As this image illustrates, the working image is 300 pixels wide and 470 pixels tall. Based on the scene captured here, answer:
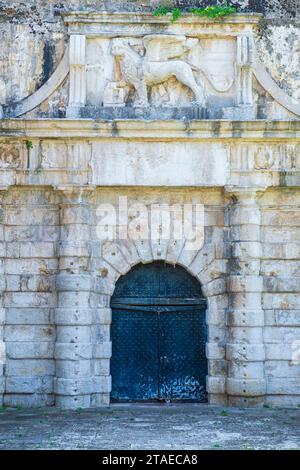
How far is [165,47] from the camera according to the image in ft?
42.7

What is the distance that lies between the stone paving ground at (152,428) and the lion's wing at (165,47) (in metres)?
5.43

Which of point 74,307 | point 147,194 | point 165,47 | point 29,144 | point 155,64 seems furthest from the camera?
point 147,194

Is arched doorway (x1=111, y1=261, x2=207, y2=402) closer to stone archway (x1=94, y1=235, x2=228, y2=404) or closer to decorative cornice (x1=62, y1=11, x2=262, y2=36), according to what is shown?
stone archway (x1=94, y1=235, x2=228, y2=404)

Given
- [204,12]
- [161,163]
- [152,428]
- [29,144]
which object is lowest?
[152,428]

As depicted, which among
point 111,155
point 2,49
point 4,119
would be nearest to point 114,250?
point 111,155

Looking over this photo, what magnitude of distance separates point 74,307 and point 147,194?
6.98 ft

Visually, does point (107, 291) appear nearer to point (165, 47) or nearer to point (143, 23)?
point (165, 47)

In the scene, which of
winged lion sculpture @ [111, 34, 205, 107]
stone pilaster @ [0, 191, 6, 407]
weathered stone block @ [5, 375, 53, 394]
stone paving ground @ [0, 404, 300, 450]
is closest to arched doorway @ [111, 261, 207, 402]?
stone paving ground @ [0, 404, 300, 450]

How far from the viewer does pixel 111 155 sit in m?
12.8

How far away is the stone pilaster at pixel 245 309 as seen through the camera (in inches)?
494

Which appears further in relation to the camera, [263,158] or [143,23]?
[143,23]

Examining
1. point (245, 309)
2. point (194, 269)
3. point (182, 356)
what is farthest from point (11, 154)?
point (245, 309)

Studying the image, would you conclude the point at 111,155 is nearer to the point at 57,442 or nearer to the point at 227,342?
the point at 227,342

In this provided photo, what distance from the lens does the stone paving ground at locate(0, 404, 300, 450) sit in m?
9.67
